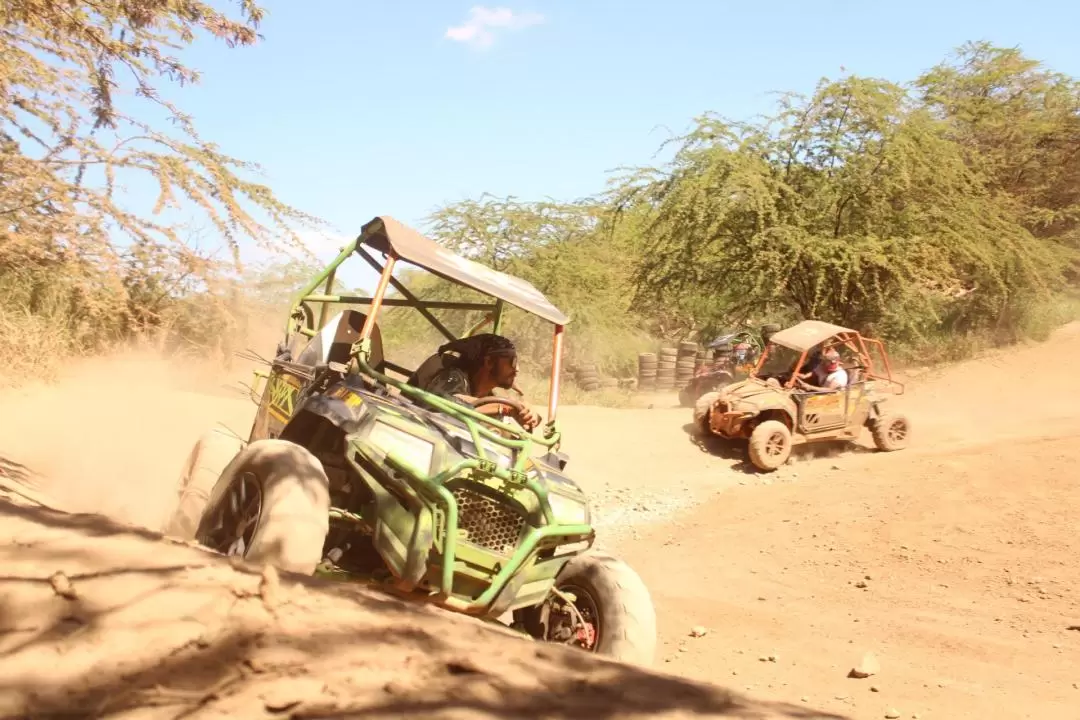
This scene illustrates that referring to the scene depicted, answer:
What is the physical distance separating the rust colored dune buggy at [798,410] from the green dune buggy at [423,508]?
7573 millimetres

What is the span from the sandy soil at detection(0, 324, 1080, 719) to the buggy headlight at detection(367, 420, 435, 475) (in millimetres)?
1246

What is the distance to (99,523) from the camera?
116 inches

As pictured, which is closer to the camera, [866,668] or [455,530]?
[455,530]

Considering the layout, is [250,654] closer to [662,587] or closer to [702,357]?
[662,587]

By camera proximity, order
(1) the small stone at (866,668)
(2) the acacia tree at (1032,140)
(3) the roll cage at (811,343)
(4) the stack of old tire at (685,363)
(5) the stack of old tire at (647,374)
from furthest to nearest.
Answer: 1. (2) the acacia tree at (1032,140)
2. (5) the stack of old tire at (647,374)
3. (4) the stack of old tire at (685,363)
4. (3) the roll cage at (811,343)
5. (1) the small stone at (866,668)

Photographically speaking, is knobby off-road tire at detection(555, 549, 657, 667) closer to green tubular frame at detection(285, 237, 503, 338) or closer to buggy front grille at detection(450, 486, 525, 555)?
buggy front grille at detection(450, 486, 525, 555)

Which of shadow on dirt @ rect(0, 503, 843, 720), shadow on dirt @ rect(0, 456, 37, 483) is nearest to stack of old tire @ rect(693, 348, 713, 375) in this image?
shadow on dirt @ rect(0, 456, 37, 483)

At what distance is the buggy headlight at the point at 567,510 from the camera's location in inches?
169

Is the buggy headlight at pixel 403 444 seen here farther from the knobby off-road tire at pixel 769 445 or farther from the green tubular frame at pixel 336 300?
the knobby off-road tire at pixel 769 445

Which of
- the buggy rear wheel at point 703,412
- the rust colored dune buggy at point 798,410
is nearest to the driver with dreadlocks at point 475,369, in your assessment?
the rust colored dune buggy at point 798,410

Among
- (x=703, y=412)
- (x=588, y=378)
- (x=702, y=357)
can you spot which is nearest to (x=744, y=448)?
(x=703, y=412)

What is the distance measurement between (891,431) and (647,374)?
9.36 meters

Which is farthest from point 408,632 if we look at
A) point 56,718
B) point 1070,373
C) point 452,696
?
point 1070,373

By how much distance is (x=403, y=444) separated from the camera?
4.05 m
